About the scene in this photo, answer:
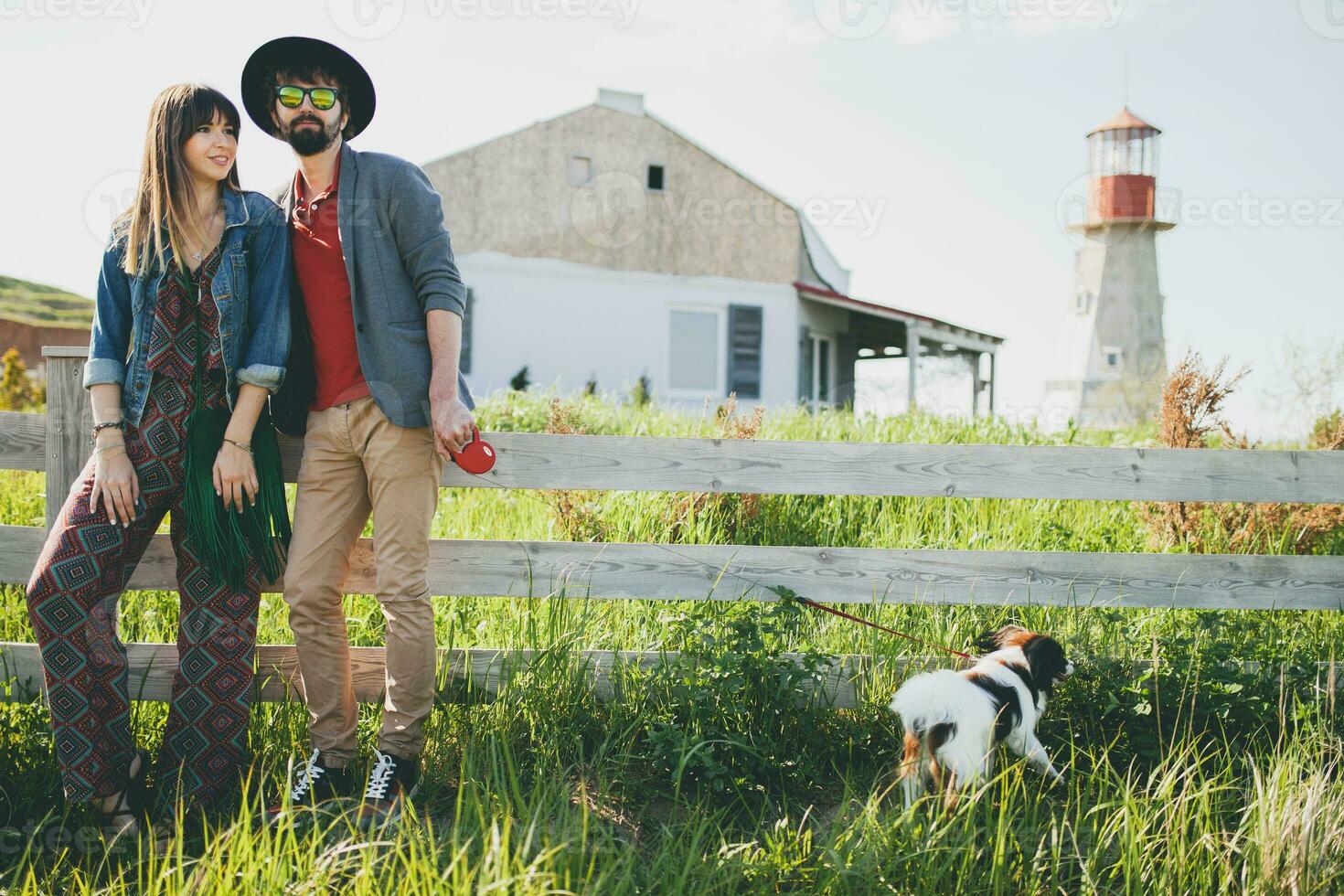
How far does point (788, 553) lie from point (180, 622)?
6.65 ft

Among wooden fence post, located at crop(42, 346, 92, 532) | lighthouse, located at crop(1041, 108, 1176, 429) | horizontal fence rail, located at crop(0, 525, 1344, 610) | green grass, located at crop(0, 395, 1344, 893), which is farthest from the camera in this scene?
lighthouse, located at crop(1041, 108, 1176, 429)

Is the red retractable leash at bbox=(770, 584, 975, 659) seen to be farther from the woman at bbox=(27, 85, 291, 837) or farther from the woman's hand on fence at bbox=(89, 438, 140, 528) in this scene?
the woman's hand on fence at bbox=(89, 438, 140, 528)

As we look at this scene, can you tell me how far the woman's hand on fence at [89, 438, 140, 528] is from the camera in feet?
8.89

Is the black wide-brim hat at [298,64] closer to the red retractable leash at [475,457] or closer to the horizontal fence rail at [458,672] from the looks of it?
the red retractable leash at [475,457]

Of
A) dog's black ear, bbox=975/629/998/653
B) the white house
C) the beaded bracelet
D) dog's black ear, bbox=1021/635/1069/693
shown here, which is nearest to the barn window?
the white house

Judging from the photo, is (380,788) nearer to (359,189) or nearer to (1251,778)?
(359,189)

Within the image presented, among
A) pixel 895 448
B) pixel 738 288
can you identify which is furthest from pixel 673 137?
pixel 895 448

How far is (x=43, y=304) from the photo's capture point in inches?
2012

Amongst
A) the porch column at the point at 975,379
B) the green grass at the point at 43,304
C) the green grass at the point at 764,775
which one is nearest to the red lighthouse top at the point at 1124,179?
the porch column at the point at 975,379

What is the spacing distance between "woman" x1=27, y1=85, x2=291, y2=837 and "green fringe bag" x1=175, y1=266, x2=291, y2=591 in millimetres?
22

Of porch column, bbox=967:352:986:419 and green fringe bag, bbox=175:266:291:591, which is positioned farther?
porch column, bbox=967:352:986:419

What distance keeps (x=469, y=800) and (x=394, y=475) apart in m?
0.98

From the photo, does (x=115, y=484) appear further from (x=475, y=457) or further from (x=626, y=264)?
(x=626, y=264)

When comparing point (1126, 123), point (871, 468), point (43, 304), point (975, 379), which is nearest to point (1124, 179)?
point (1126, 123)
